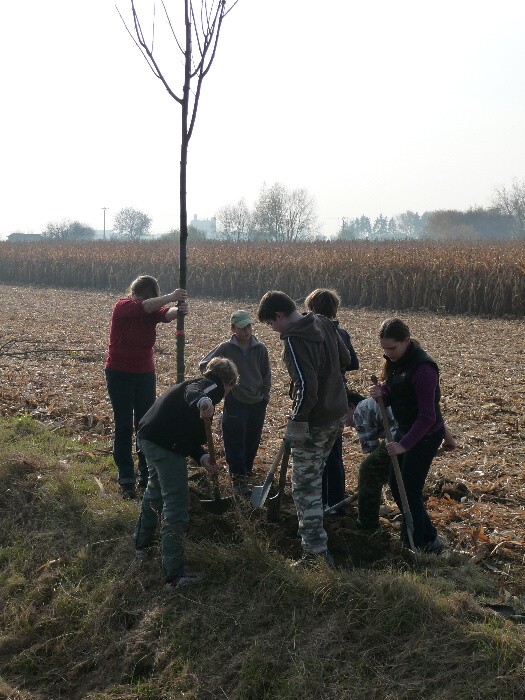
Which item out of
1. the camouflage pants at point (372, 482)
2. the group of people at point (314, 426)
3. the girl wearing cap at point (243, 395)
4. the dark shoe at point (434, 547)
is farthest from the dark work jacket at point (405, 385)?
the girl wearing cap at point (243, 395)

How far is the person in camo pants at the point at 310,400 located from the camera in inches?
199

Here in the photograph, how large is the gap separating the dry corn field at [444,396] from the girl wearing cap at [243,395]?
0.53 m

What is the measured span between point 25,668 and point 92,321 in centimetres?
1701

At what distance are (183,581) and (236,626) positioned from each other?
0.61 m

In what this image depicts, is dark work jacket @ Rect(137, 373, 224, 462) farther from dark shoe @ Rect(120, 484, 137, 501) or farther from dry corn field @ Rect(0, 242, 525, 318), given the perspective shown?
dry corn field @ Rect(0, 242, 525, 318)

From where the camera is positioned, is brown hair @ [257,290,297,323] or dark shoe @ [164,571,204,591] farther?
dark shoe @ [164,571,204,591]

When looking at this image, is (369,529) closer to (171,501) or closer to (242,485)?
(242,485)

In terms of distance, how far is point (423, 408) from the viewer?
516cm

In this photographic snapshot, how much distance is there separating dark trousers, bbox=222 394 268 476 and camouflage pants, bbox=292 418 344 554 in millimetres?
1405

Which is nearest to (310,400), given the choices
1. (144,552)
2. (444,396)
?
(144,552)

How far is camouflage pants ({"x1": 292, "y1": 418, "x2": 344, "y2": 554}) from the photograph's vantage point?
5.28 metres

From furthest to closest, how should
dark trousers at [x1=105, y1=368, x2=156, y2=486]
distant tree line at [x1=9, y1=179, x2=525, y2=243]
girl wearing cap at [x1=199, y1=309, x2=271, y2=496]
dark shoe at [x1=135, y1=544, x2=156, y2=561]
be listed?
distant tree line at [x1=9, y1=179, x2=525, y2=243] → dark trousers at [x1=105, y1=368, x2=156, y2=486] → girl wearing cap at [x1=199, y1=309, x2=271, y2=496] → dark shoe at [x1=135, y1=544, x2=156, y2=561]

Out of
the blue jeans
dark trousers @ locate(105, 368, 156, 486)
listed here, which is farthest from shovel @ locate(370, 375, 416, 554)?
dark trousers @ locate(105, 368, 156, 486)

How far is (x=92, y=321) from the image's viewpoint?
2147cm
